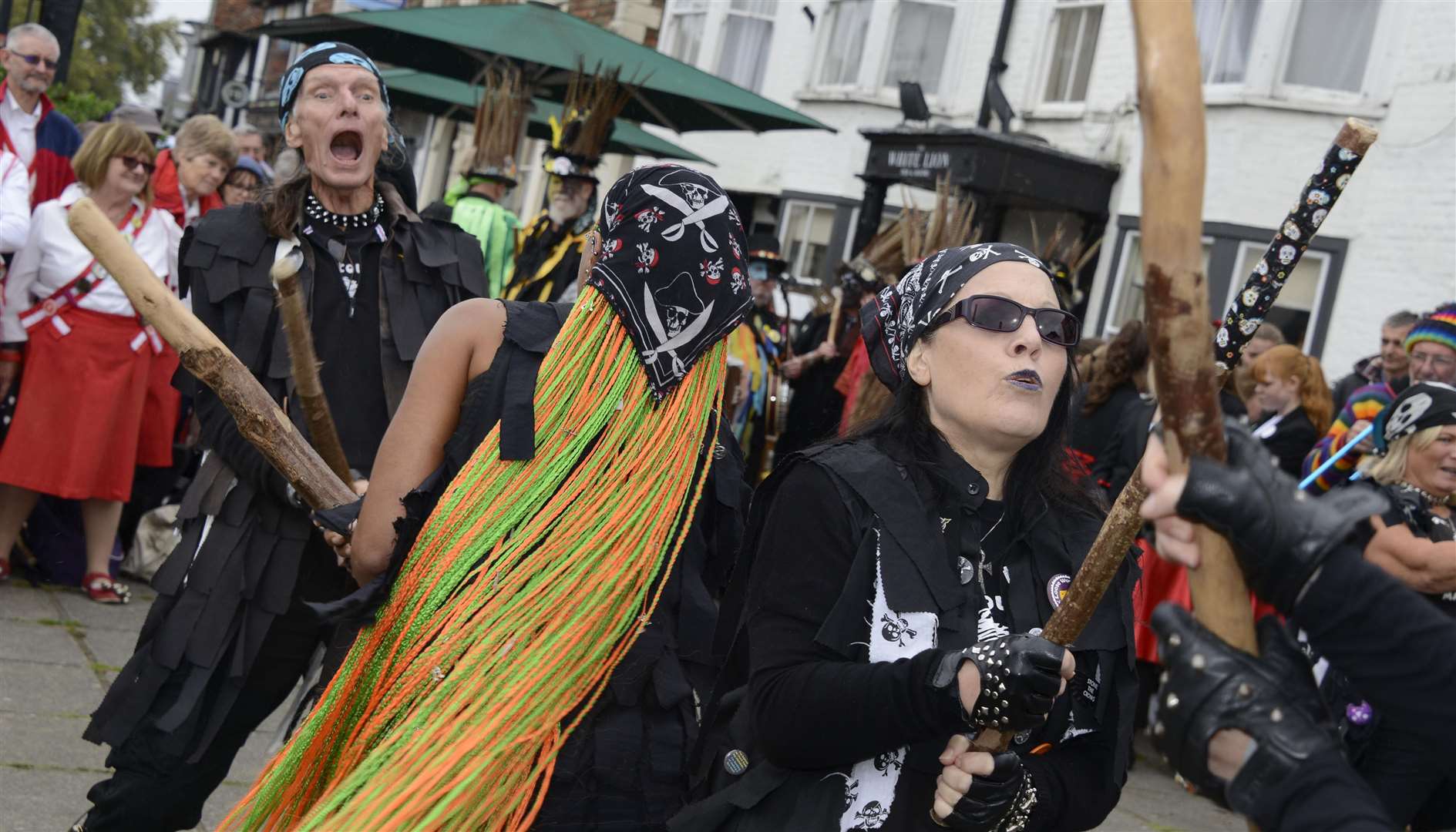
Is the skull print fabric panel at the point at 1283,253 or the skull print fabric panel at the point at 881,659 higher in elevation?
the skull print fabric panel at the point at 1283,253

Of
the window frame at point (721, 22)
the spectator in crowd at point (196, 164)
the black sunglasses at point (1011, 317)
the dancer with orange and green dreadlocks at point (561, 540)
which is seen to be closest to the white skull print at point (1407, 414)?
the black sunglasses at point (1011, 317)

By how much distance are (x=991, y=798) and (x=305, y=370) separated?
171 cm

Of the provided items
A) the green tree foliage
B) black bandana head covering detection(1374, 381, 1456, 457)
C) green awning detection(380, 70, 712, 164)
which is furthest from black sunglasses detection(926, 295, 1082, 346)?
the green tree foliage

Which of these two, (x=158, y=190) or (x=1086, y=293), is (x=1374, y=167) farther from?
(x=158, y=190)

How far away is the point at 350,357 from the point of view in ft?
12.0

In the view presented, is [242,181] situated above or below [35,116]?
below

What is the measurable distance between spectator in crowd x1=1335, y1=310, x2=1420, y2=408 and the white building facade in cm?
208

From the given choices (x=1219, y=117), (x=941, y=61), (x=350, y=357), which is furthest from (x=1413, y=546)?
(x=941, y=61)

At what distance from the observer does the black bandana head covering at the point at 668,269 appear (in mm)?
2807

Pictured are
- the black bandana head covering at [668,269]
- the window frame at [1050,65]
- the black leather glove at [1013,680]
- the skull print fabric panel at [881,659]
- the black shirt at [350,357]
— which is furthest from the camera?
the window frame at [1050,65]

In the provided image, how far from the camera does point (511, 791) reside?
8.48 ft

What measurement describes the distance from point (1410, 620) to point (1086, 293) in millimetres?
11603

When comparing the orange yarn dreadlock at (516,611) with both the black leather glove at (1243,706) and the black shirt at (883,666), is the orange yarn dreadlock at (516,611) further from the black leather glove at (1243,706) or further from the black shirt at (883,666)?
the black leather glove at (1243,706)

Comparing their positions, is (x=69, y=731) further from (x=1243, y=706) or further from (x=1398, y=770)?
(x=1243, y=706)
